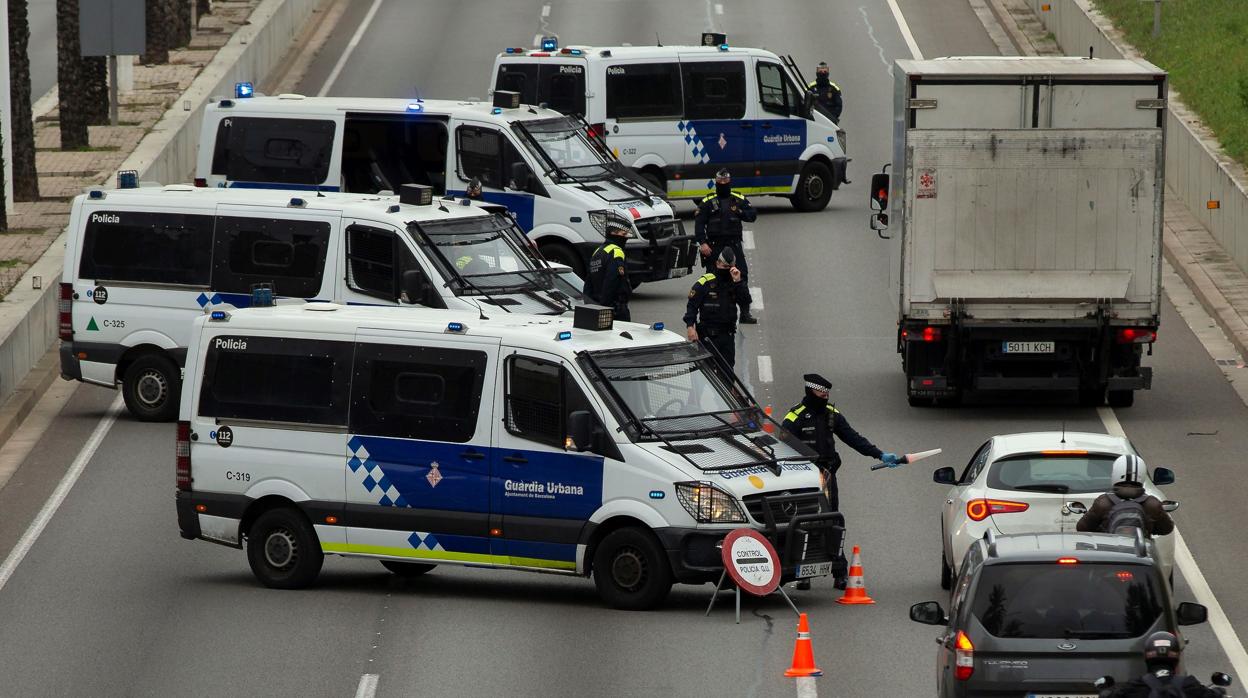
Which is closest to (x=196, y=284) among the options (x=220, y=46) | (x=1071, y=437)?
(x=1071, y=437)

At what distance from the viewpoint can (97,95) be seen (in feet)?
132

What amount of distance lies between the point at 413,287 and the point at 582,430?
6290mm

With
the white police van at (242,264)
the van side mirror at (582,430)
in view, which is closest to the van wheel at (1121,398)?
the white police van at (242,264)

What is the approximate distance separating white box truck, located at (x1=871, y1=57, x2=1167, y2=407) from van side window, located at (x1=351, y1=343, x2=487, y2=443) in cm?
767

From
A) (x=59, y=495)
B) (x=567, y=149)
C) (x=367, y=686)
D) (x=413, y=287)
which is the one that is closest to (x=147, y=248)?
(x=413, y=287)

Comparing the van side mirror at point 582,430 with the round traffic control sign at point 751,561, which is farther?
the van side mirror at point 582,430

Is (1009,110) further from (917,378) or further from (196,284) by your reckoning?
(196,284)

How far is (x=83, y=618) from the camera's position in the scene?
676 inches

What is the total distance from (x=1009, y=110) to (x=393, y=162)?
26.5 feet

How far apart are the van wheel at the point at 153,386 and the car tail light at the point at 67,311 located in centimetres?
74

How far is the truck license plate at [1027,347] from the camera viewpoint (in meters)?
23.7

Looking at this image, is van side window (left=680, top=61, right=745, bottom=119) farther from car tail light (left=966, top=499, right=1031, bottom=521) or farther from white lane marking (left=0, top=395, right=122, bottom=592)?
car tail light (left=966, top=499, right=1031, bottom=521)

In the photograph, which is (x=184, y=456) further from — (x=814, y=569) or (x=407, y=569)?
(x=814, y=569)

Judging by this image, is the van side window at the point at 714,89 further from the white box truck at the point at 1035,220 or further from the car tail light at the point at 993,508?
the car tail light at the point at 993,508
